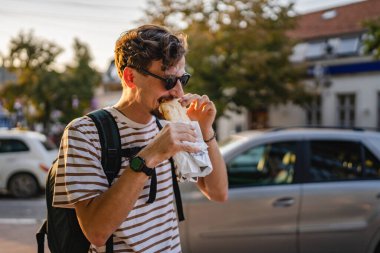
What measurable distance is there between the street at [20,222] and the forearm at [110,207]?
161 inches

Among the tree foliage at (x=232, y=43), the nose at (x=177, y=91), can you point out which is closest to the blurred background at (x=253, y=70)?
the tree foliage at (x=232, y=43)

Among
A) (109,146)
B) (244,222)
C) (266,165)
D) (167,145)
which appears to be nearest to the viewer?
(167,145)

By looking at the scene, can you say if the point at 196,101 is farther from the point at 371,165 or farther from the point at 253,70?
the point at 253,70

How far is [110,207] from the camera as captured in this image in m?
1.46

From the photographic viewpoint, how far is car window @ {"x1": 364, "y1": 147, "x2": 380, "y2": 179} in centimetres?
420

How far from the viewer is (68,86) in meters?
30.2

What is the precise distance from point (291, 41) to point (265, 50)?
61.5 inches

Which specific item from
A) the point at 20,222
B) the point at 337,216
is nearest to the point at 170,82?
the point at 337,216

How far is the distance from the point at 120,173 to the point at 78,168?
16cm

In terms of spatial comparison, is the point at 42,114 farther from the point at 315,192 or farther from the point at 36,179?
the point at 315,192

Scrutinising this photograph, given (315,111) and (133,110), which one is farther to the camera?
(315,111)

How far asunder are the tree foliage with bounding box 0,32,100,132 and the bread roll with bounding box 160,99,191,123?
81.4 feet

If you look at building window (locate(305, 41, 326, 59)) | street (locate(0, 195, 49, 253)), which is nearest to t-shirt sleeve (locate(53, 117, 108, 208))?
street (locate(0, 195, 49, 253))

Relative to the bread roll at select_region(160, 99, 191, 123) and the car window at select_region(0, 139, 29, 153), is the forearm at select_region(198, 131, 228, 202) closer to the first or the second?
the bread roll at select_region(160, 99, 191, 123)
